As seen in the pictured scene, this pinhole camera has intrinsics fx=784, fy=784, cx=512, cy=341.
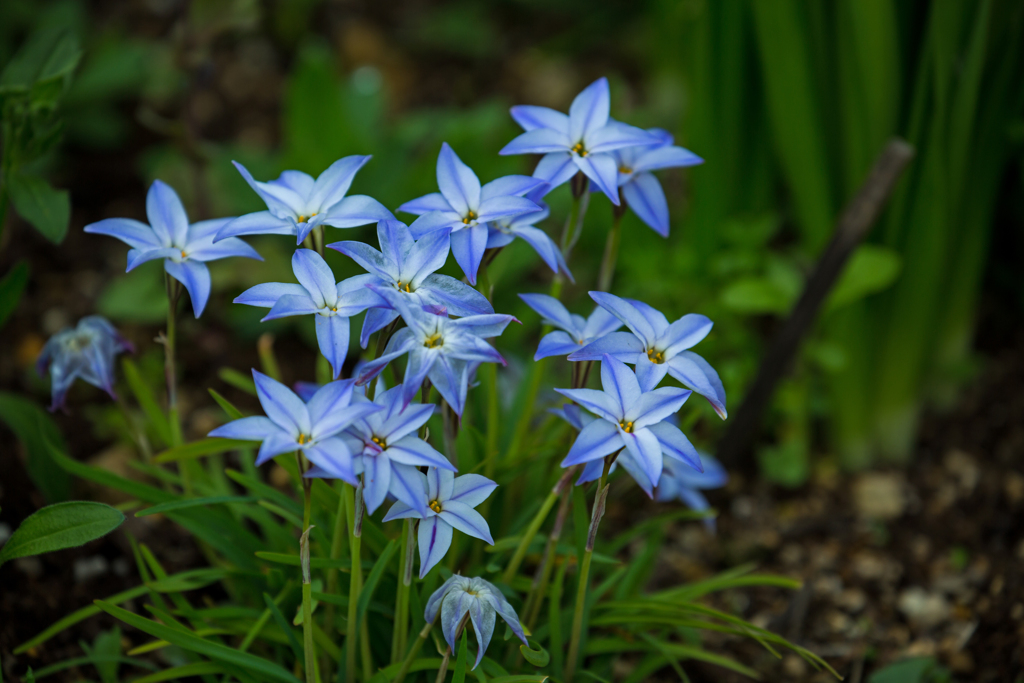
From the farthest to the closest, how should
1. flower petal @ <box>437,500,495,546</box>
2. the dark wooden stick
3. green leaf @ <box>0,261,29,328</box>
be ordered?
the dark wooden stick → green leaf @ <box>0,261,29,328</box> → flower petal @ <box>437,500,495,546</box>

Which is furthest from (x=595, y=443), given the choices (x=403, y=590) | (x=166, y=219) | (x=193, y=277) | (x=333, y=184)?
(x=166, y=219)

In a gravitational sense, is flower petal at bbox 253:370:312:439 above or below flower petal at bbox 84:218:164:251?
below

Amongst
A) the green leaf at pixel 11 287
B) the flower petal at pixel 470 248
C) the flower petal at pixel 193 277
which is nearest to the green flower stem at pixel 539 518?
the flower petal at pixel 470 248

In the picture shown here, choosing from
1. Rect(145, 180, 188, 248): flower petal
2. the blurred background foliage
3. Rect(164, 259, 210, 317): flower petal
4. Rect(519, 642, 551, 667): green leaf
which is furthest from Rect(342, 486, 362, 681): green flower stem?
the blurred background foliage

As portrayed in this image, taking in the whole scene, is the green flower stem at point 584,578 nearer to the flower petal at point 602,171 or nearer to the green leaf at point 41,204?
the flower petal at point 602,171

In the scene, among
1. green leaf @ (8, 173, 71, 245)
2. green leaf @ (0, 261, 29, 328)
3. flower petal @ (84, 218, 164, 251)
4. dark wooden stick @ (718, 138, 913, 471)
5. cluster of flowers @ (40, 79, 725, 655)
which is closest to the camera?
cluster of flowers @ (40, 79, 725, 655)

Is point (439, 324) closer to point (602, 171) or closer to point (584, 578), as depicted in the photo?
point (602, 171)

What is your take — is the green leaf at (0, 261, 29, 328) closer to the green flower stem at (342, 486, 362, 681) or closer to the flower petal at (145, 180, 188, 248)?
the flower petal at (145, 180, 188, 248)
